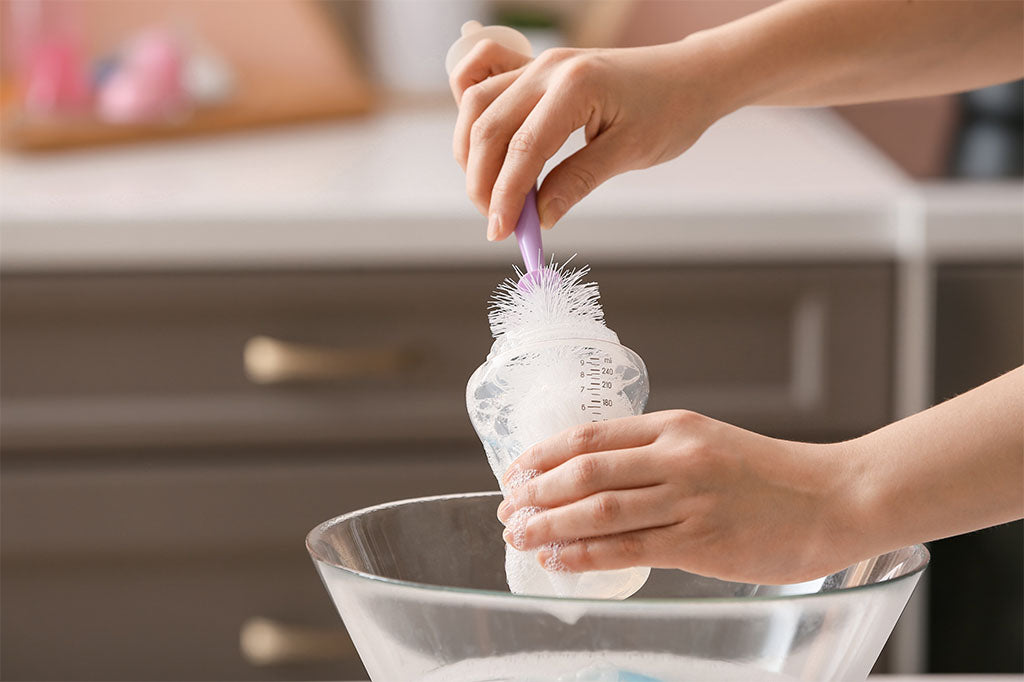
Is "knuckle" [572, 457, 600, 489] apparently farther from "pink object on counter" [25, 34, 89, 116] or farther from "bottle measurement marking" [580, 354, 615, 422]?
"pink object on counter" [25, 34, 89, 116]

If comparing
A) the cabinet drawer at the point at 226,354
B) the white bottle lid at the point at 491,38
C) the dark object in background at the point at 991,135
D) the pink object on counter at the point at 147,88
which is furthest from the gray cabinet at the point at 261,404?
the white bottle lid at the point at 491,38

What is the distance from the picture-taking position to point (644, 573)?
0.49 metres

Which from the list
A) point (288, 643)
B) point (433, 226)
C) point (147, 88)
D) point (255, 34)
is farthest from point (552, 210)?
point (255, 34)

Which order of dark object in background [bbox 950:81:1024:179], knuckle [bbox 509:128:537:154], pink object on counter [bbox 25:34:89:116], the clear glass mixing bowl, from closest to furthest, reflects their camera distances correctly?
the clear glass mixing bowl < knuckle [bbox 509:128:537:154] < dark object in background [bbox 950:81:1024:179] < pink object on counter [bbox 25:34:89:116]

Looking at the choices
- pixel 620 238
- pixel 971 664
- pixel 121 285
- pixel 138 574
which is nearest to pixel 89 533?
pixel 138 574

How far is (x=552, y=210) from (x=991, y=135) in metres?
1.11

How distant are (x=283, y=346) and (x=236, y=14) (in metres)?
0.85

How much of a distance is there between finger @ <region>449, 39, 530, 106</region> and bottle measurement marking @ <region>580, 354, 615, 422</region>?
0.15 metres

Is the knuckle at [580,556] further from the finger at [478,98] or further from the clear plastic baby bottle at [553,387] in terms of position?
the finger at [478,98]

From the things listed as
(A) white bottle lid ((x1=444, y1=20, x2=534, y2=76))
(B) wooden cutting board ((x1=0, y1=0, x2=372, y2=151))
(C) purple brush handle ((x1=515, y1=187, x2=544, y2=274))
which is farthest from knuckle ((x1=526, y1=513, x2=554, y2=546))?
(B) wooden cutting board ((x1=0, y1=0, x2=372, y2=151))

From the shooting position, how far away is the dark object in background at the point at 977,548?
115 centimetres

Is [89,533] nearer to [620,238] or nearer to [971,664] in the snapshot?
[620,238]

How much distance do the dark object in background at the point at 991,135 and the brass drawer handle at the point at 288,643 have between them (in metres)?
0.72

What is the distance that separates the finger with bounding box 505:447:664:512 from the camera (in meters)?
0.41
